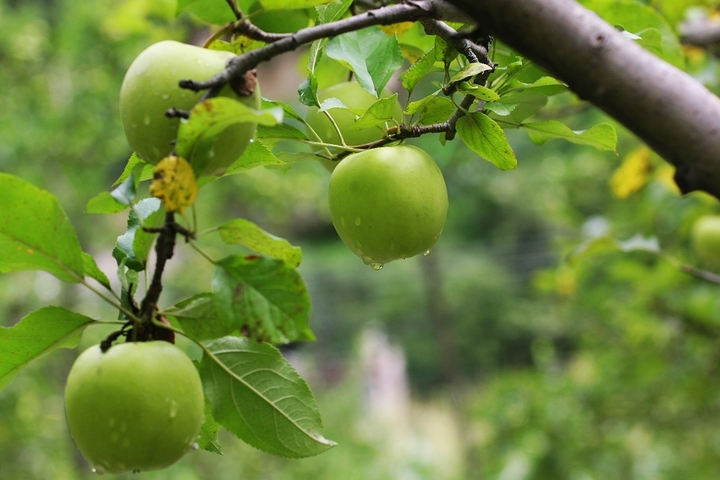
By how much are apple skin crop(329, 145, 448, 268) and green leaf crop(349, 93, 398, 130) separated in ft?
0.05

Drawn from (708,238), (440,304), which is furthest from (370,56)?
(440,304)

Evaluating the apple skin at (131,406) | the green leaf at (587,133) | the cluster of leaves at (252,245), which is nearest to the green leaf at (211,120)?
the cluster of leaves at (252,245)

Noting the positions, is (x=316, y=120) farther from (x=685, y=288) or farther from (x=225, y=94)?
(x=685, y=288)

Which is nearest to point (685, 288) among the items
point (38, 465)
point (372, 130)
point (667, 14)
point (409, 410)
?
point (667, 14)

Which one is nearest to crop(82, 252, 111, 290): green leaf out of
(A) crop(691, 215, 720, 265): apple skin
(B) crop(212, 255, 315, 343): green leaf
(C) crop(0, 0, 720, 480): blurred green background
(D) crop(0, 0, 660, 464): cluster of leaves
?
(D) crop(0, 0, 660, 464): cluster of leaves

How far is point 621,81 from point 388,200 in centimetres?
16

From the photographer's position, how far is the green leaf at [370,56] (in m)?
0.42

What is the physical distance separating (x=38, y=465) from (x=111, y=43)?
1.26 meters

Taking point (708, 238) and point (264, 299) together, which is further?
point (708, 238)

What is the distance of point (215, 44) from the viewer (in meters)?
0.37

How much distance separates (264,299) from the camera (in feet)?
1.03

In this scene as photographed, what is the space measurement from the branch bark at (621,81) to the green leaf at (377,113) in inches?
4.9

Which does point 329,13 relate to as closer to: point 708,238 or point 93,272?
point 93,272

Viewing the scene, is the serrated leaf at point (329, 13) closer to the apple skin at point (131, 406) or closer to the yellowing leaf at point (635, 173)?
the apple skin at point (131, 406)
